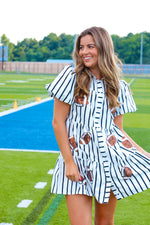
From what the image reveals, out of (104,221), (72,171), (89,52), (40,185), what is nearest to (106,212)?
(104,221)

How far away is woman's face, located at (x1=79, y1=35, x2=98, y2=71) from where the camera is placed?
8.60 ft

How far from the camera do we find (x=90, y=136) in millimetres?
2551

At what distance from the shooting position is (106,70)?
2.61 metres

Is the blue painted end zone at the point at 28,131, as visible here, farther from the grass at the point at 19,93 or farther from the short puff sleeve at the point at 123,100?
the short puff sleeve at the point at 123,100

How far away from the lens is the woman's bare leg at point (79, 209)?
254 cm

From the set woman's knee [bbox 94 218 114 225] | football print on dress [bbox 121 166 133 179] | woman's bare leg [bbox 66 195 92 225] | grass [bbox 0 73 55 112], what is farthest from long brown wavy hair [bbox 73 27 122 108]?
grass [bbox 0 73 55 112]

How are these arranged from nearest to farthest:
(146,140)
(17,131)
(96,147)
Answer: (96,147)
(146,140)
(17,131)

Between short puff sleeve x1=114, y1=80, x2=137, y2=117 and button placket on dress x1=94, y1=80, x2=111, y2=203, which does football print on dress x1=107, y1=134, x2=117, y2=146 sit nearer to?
button placket on dress x1=94, y1=80, x2=111, y2=203

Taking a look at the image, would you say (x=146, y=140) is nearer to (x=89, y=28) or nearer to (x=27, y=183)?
(x=27, y=183)

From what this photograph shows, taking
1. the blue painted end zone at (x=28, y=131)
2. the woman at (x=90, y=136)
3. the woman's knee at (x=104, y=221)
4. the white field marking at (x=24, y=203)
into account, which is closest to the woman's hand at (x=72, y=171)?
the woman at (x=90, y=136)

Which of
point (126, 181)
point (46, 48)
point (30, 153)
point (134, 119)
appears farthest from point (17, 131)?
point (46, 48)

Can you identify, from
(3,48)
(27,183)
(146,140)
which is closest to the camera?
(27,183)

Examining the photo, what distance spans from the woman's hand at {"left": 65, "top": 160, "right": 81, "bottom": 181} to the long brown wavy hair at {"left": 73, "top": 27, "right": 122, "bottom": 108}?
17.8 inches

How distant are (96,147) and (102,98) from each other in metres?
0.33
